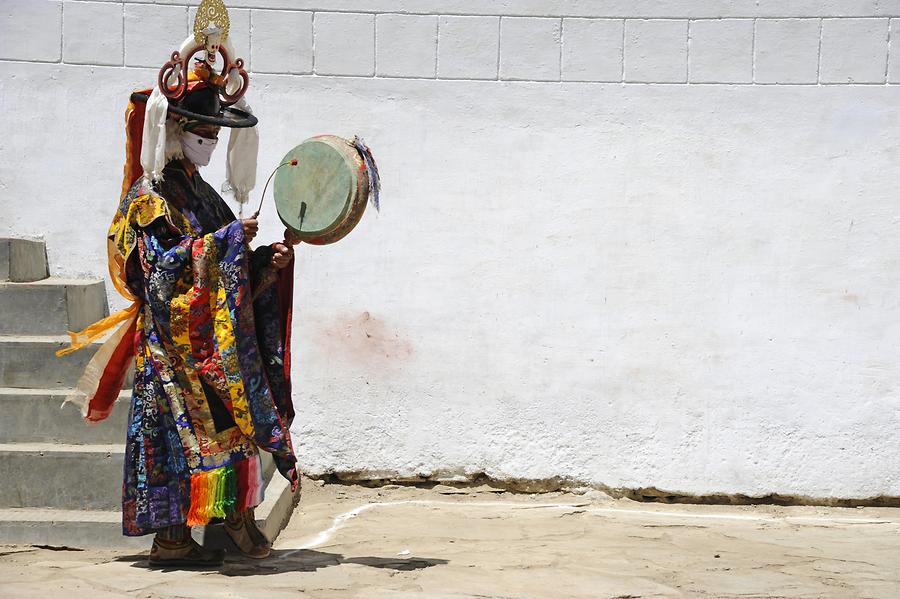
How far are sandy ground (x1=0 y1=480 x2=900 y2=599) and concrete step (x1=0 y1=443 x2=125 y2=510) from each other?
0.88 ft

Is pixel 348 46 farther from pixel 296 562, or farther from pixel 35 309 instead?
pixel 296 562

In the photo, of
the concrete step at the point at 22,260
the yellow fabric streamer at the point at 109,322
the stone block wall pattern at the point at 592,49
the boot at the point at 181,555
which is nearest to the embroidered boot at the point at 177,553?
the boot at the point at 181,555

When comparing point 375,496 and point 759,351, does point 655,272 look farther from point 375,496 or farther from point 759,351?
point 375,496

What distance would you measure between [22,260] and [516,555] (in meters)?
2.92

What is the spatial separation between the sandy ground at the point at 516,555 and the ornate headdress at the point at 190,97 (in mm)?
1525

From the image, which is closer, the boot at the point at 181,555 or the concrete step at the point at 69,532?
the boot at the point at 181,555

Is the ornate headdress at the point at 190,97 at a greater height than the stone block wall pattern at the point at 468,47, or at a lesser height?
lesser

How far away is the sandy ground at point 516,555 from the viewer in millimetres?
3938

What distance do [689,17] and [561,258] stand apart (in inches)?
55.9

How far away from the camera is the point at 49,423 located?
4945mm

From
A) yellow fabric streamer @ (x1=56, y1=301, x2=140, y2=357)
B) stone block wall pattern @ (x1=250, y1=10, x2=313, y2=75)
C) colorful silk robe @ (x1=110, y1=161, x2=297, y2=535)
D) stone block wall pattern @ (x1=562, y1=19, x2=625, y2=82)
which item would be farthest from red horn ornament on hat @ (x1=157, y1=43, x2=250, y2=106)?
stone block wall pattern @ (x1=562, y1=19, x2=625, y2=82)

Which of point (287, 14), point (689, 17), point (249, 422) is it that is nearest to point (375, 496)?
point (249, 422)

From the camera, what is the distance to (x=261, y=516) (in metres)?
4.62

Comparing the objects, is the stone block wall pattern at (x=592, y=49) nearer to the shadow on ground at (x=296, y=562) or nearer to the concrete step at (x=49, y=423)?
the shadow on ground at (x=296, y=562)
